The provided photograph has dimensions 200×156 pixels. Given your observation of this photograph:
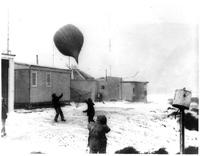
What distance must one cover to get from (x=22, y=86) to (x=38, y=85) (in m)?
0.37

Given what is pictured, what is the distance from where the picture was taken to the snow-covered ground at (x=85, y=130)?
515 centimetres

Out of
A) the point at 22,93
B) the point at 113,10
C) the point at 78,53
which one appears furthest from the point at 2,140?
the point at 113,10

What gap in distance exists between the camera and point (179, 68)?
5457 mm

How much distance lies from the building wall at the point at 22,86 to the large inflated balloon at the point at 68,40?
3.54ft

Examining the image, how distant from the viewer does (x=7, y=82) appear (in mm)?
5406

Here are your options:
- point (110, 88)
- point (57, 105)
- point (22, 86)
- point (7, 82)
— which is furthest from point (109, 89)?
point (7, 82)

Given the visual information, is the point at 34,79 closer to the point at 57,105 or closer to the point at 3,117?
the point at 57,105

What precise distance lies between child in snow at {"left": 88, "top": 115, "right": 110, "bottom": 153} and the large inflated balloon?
191cm

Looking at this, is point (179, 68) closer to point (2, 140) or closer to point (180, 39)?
point (180, 39)

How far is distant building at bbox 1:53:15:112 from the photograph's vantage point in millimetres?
5395

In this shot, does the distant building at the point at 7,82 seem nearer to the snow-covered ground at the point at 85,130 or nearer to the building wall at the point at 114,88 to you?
the snow-covered ground at the point at 85,130

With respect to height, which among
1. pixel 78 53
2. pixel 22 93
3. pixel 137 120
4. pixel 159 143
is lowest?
pixel 159 143

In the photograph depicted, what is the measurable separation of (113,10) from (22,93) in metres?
2.95

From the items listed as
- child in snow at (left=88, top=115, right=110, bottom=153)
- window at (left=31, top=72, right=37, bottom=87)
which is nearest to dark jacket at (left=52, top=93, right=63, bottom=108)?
window at (left=31, top=72, right=37, bottom=87)
